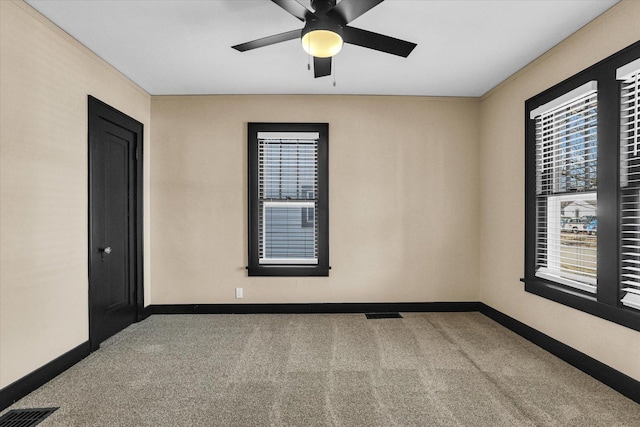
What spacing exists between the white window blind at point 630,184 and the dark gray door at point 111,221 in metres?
4.24

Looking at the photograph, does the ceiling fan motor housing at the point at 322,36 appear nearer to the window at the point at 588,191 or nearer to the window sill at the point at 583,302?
the window at the point at 588,191

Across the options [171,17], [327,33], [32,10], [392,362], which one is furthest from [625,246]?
[32,10]

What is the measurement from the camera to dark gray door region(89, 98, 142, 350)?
3.23 meters

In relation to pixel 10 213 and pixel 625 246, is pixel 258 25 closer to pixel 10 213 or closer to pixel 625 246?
pixel 10 213

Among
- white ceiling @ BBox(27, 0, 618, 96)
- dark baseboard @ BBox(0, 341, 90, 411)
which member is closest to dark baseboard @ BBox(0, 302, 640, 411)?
dark baseboard @ BBox(0, 341, 90, 411)

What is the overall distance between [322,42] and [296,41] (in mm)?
968

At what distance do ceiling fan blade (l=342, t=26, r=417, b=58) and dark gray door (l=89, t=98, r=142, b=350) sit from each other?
2475 mm

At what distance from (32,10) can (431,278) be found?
4563 millimetres

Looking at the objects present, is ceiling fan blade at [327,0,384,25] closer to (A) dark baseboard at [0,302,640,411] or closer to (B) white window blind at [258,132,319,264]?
(B) white window blind at [258,132,319,264]

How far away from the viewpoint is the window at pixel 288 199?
431cm

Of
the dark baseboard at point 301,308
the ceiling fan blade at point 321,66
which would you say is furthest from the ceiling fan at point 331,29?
the dark baseboard at point 301,308

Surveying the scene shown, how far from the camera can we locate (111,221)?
3.57 m

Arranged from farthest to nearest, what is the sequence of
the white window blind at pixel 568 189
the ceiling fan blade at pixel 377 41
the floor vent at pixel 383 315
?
the floor vent at pixel 383 315 → the white window blind at pixel 568 189 → the ceiling fan blade at pixel 377 41

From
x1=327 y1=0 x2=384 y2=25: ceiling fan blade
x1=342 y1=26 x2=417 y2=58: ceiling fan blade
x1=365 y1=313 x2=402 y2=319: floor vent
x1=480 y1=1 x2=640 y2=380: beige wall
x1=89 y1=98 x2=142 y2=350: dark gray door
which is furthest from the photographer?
x1=365 y1=313 x2=402 y2=319: floor vent
